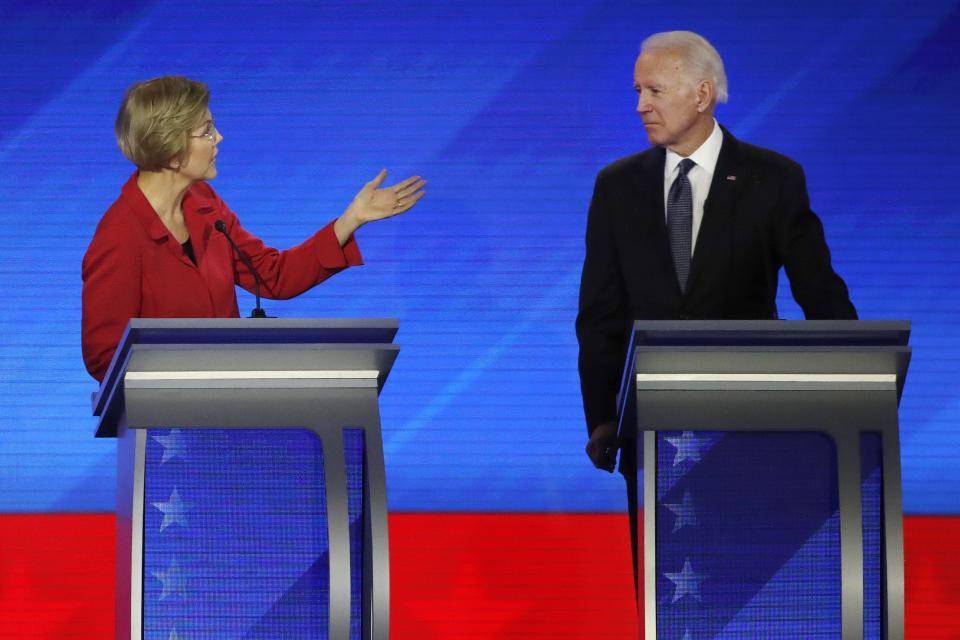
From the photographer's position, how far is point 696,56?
11.9ft

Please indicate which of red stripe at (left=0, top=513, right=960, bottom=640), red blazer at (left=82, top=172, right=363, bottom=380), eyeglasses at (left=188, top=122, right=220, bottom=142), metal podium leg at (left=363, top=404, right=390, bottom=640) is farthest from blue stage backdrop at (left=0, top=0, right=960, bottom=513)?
metal podium leg at (left=363, top=404, right=390, bottom=640)

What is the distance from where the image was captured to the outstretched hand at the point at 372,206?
3387mm

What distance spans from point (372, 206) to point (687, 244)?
1.98 feet

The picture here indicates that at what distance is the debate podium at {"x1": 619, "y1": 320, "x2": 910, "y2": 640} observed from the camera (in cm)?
269

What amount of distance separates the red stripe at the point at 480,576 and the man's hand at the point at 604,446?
4.75 feet

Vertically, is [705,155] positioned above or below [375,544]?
above

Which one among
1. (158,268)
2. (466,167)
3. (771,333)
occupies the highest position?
(466,167)

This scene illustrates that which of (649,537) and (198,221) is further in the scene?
(198,221)

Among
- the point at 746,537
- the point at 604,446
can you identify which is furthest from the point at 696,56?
the point at 746,537

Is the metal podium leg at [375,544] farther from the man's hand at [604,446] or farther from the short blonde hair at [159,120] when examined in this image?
the short blonde hair at [159,120]

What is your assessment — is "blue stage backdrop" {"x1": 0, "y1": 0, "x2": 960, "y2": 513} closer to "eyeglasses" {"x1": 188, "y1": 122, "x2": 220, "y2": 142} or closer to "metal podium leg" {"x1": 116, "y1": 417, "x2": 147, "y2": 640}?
"eyeglasses" {"x1": 188, "y1": 122, "x2": 220, "y2": 142}

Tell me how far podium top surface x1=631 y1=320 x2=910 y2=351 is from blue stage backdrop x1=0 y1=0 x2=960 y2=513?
2605mm

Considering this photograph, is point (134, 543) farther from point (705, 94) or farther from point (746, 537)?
point (705, 94)

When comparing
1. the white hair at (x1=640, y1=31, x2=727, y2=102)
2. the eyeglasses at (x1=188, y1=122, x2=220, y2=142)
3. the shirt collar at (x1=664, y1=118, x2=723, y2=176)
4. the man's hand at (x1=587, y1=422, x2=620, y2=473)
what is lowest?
the man's hand at (x1=587, y1=422, x2=620, y2=473)
